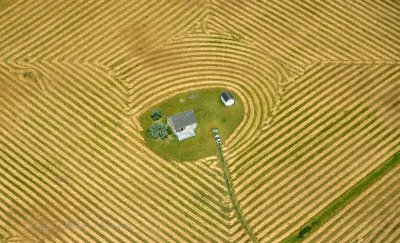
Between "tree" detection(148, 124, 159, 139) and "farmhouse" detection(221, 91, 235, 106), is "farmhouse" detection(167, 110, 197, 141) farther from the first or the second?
"farmhouse" detection(221, 91, 235, 106)

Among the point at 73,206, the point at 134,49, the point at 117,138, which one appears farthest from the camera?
the point at 134,49

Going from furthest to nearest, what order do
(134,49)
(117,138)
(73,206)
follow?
(134,49), (117,138), (73,206)

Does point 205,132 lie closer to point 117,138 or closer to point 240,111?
point 240,111

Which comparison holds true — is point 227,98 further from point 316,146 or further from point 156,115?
point 316,146

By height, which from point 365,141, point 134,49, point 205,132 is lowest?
point 365,141

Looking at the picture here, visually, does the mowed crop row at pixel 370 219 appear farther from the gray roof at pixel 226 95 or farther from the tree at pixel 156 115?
the tree at pixel 156 115

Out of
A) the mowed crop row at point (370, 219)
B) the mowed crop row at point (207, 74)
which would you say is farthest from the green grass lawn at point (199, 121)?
the mowed crop row at point (370, 219)

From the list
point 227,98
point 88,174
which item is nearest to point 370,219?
point 227,98

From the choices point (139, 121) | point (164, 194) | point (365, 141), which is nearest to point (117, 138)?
point (139, 121)
